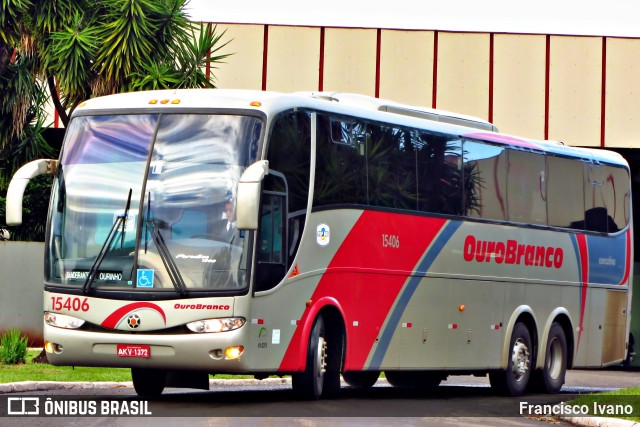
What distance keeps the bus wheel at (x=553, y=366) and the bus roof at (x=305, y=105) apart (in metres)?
2.90

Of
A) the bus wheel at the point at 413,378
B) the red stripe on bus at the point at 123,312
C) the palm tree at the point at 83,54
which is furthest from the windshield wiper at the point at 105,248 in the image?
the palm tree at the point at 83,54

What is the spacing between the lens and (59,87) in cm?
2597

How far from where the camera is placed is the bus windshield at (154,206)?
14.8 m

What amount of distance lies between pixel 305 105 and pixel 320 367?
303 centimetres

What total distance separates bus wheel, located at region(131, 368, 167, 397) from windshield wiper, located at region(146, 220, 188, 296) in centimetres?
225

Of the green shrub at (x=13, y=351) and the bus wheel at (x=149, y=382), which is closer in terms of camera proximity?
the bus wheel at (x=149, y=382)

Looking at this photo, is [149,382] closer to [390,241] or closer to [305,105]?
[390,241]

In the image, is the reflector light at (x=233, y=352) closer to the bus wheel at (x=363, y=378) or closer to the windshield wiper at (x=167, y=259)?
the windshield wiper at (x=167, y=259)

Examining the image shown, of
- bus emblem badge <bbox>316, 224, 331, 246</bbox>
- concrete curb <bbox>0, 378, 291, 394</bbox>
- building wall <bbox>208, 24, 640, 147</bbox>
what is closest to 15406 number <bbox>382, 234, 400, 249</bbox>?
bus emblem badge <bbox>316, 224, 331, 246</bbox>

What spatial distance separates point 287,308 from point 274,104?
2.26 metres

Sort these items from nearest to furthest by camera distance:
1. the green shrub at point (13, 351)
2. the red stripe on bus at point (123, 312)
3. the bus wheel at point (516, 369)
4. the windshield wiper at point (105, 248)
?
1. the red stripe on bus at point (123, 312)
2. the windshield wiper at point (105, 248)
3. the bus wheel at point (516, 369)
4. the green shrub at point (13, 351)

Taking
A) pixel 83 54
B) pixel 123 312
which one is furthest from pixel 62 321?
pixel 83 54

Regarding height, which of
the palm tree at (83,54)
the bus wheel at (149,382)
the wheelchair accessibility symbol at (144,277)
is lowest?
the bus wheel at (149,382)

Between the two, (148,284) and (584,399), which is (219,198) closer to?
(148,284)
